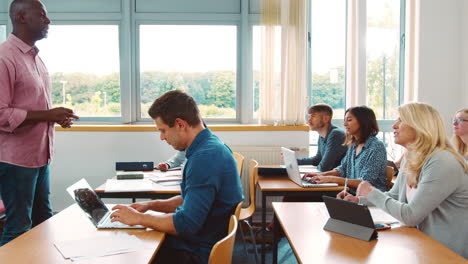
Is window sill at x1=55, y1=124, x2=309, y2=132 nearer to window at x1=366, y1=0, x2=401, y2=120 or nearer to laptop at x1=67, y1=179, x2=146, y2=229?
window at x1=366, y1=0, x2=401, y2=120

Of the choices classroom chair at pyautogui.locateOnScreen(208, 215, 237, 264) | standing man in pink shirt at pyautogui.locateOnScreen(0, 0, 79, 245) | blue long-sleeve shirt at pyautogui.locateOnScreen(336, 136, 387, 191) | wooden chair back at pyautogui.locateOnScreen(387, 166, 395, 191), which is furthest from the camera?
wooden chair back at pyautogui.locateOnScreen(387, 166, 395, 191)

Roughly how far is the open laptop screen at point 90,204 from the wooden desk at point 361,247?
33.8 inches

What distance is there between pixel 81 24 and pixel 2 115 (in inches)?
113

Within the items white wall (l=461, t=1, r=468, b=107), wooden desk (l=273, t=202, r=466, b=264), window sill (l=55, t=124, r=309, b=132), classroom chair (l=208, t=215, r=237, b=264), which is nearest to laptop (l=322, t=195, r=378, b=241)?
wooden desk (l=273, t=202, r=466, b=264)

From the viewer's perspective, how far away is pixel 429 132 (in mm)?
2066

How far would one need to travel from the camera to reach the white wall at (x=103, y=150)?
15.5ft

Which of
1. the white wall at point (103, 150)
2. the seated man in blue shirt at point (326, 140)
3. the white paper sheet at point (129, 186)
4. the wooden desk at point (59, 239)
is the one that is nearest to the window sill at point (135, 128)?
the white wall at point (103, 150)

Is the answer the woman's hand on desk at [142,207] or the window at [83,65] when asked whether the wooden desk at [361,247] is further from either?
the window at [83,65]

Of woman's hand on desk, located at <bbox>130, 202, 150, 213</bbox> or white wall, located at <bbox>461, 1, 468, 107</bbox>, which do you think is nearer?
woman's hand on desk, located at <bbox>130, 202, 150, 213</bbox>

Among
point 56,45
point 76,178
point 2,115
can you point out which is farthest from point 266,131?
point 2,115

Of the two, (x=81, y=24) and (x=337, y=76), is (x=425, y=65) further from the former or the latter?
(x=81, y=24)

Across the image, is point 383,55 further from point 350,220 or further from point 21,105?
point 21,105

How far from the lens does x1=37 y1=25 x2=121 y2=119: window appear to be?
16.2 ft

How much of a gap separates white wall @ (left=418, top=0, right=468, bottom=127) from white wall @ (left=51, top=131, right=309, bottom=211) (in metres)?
1.51
